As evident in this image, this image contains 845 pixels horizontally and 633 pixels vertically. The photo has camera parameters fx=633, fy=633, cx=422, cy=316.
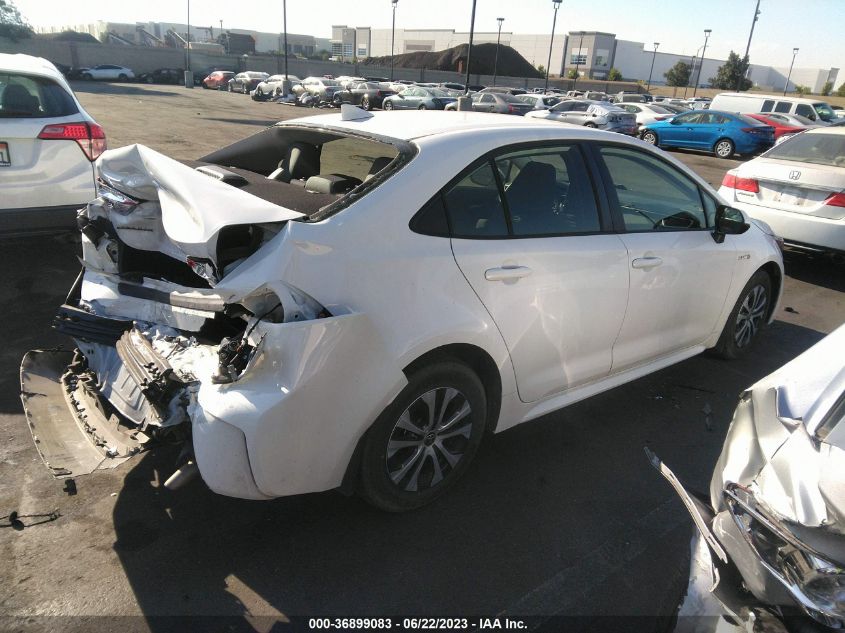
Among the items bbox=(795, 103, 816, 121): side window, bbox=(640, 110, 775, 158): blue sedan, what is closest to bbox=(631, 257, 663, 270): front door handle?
bbox=(640, 110, 775, 158): blue sedan

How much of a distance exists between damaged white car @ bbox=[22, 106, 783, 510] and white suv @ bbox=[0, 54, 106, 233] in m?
2.40

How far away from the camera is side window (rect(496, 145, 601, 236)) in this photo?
318cm

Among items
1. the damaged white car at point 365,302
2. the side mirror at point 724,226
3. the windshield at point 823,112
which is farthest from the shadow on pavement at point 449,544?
the windshield at point 823,112

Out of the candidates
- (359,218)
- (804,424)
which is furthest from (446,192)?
(804,424)

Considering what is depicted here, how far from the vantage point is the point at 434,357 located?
9.07ft

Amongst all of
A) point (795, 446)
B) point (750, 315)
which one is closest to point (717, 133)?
point (750, 315)

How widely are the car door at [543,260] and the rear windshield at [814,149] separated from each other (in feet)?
17.8

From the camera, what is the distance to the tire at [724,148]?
2130 cm

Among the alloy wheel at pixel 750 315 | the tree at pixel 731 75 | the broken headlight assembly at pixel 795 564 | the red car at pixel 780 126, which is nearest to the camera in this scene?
the broken headlight assembly at pixel 795 564

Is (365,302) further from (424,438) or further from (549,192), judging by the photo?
(549,192)

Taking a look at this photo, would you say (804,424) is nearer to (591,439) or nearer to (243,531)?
(591,439)

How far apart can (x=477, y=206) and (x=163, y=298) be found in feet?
5.01

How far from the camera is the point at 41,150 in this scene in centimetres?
531

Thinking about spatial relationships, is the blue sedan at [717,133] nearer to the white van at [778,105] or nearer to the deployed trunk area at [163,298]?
the white van at [778,105]
